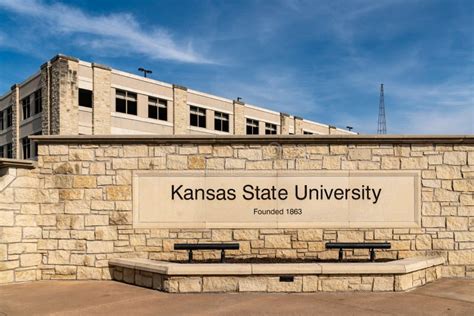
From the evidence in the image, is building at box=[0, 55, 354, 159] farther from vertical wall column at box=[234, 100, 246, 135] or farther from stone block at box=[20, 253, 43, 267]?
stone block at box=[20, 253, 43, 267]

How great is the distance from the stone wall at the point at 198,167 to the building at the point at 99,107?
2112 cm

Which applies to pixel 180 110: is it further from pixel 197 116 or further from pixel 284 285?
pixel 284 285

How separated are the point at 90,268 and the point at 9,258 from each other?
1648mm

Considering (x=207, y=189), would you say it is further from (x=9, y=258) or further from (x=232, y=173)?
(x=9, y=258)

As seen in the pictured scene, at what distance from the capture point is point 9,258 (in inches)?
313

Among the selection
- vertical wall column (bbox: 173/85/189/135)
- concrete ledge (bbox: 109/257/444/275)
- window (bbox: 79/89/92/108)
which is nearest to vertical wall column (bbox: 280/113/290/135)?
vertical wall column (bbox: 173/85/189/135)

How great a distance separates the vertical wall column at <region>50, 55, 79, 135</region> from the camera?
27859 millimetres

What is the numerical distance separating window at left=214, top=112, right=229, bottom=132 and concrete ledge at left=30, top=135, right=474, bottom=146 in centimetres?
3099

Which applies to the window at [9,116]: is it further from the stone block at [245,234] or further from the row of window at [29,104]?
→ the stone block at [245,234]

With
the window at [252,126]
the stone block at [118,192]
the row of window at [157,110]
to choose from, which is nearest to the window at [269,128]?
the window at [252,126]

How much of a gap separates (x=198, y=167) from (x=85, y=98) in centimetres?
2418

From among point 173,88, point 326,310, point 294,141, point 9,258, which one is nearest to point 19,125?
point 173,88

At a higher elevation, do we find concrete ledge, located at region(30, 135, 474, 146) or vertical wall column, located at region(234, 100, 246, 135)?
vertical wall column, located at region(234, 100, 246, 135)

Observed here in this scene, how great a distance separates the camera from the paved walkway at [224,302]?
5.83 m
